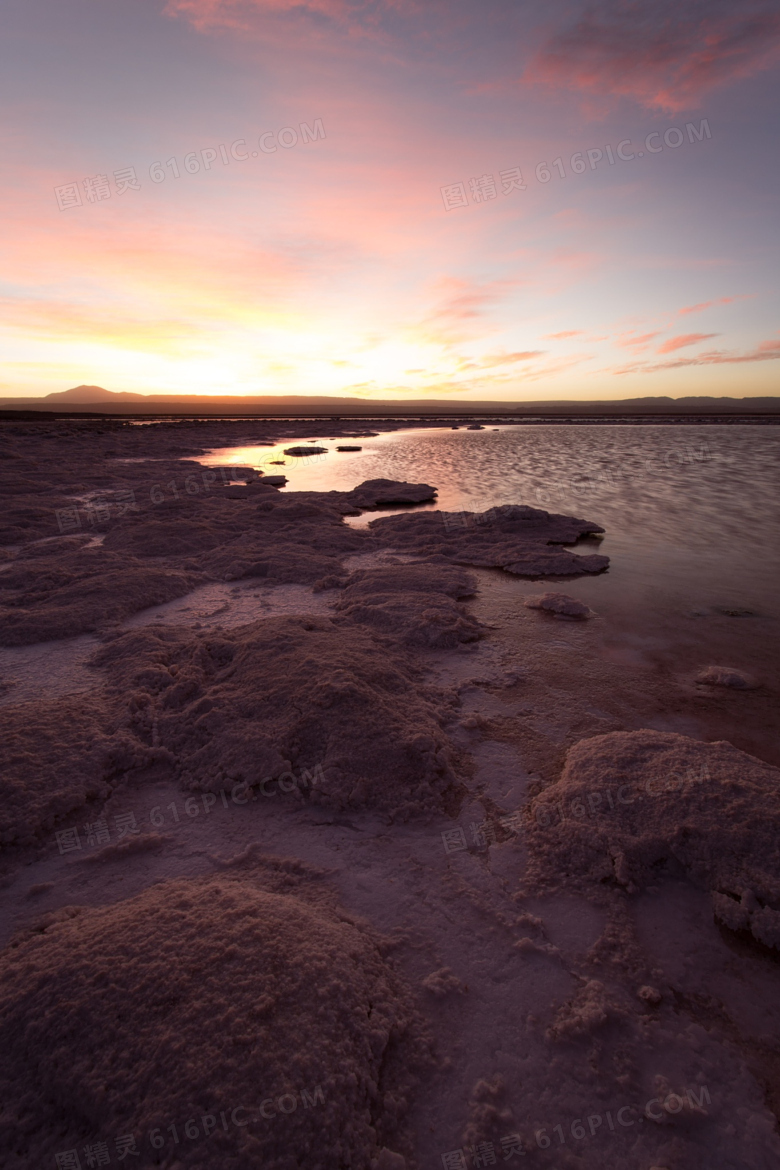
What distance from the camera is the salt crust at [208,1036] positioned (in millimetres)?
1451

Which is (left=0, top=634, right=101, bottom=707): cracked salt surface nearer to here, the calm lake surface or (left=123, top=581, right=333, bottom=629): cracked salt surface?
(left=123, top=581, right=333, bottom=629): cracked salt surface

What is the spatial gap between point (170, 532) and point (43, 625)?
11.5 feet

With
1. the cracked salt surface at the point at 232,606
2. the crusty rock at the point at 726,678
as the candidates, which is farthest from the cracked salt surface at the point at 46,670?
the crusty rock at the point at 726,678

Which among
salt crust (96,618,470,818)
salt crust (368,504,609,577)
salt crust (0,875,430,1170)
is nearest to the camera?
salt crust (0,875,430,1170)

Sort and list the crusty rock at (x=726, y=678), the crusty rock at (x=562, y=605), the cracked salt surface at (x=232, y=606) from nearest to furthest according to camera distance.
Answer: the crusty rock at (x=726, y=678) → the cracked salt surface at (x=232, y=606) → the crusty rock at (x=562, y=605)

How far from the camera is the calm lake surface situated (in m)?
5.18

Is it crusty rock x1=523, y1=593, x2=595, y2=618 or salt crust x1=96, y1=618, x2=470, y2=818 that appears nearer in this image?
salt crust x1=96, y1=618, x2=470, y2=818

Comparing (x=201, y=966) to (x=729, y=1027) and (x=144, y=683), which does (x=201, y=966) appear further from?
(x=144, y=683)

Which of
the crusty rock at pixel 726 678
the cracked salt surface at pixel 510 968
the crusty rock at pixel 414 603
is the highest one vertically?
the crusty rock at pixel 414 603

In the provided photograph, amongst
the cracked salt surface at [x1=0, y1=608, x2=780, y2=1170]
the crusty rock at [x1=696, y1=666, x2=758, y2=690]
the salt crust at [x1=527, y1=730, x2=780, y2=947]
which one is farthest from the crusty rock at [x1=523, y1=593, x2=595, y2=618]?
the cracked salt surface at [x1=0, y1=608, x2=780, y2=1170]

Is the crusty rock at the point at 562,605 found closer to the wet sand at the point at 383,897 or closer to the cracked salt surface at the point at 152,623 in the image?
the wet sand at the point at 383,897

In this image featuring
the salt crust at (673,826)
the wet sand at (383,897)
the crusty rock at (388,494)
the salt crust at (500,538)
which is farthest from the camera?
the crusty rock at (388,494)

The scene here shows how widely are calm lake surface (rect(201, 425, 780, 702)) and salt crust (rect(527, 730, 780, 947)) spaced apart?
5.99ft

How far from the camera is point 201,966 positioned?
5.89ft
